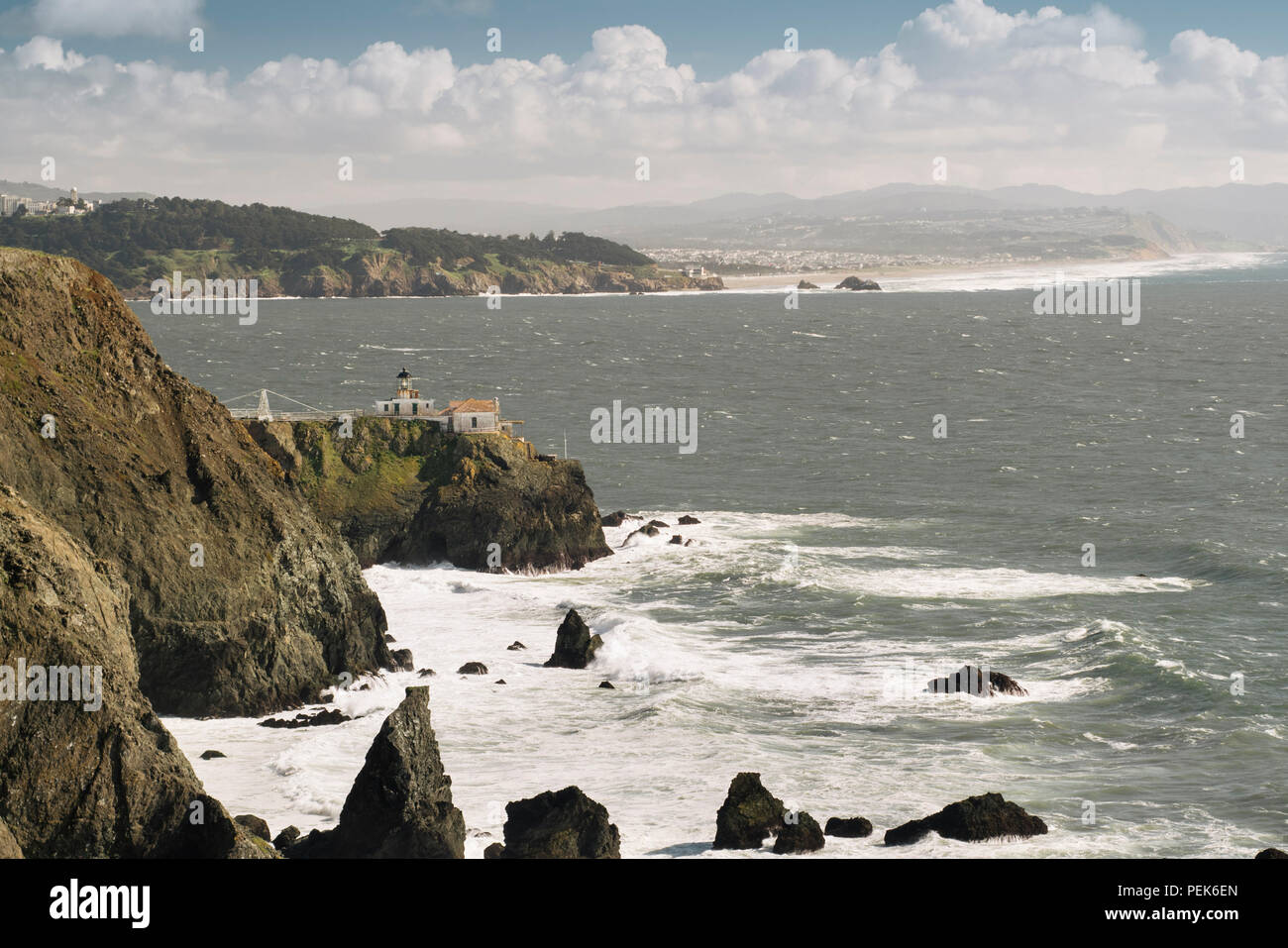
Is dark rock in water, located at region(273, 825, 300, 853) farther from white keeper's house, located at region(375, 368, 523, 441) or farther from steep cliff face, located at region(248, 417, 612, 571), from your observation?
white keeper's house, located at region(375, 368, 523, 441)

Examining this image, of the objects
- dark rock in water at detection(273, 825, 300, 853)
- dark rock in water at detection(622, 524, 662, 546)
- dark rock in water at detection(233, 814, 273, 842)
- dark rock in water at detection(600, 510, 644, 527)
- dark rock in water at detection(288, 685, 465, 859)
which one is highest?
dark rock in water at detection(600, 510, 644, 527)

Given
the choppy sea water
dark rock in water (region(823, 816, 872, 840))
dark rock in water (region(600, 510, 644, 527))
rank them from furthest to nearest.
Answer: dark rock in water (region(600, 510, 644, 527)) → the choppy sea water → dark rock in water (region(823, 816, 872, 840))

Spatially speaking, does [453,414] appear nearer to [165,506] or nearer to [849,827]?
[165,506]

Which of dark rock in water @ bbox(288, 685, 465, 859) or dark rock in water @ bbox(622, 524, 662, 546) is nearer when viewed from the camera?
dark rock in water @ bbox(288, 685, 465, 859)

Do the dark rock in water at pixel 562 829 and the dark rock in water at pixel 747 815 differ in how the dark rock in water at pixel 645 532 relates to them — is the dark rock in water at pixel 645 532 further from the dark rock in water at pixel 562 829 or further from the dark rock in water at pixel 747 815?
the dark rock in water at pixel 562 829

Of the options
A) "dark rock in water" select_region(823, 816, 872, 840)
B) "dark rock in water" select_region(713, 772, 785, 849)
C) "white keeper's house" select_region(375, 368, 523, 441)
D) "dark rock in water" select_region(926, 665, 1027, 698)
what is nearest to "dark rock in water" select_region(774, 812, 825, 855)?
"dark rock in water" select_region(713, 772, 785, 849)

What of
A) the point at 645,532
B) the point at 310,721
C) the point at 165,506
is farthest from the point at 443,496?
the point at 310,721
